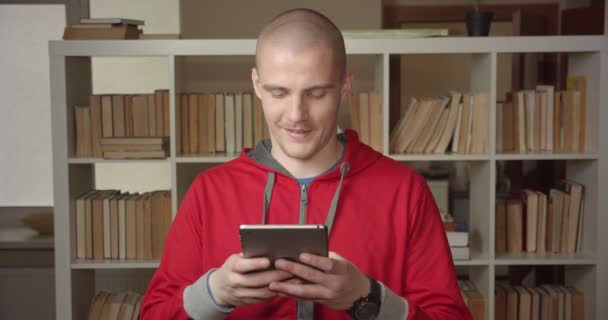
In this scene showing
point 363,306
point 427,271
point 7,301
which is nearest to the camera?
point 363,306

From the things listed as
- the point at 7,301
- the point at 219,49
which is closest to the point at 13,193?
the point at 7,301

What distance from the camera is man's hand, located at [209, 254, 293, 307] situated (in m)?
1.44

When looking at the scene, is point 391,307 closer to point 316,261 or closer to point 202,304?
point 316,261

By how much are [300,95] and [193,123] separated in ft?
5.99

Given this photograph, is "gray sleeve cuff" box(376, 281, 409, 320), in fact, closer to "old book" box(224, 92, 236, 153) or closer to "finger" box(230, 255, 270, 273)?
"finger" box(230, 255, 270, 273)

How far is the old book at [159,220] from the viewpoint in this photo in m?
3.35

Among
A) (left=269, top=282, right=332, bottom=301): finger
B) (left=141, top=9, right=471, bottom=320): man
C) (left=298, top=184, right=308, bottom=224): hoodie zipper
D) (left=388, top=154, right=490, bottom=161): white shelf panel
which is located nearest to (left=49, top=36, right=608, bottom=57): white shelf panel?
(left=388, top=154, right=490, bottom=161): white shelf panel

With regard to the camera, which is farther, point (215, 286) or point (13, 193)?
point (13, 193)

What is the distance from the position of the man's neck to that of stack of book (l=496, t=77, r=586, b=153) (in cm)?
177

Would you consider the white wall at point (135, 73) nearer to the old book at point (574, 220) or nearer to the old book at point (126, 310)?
the old book at point (126, 310)

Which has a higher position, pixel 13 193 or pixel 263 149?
pixel 263 149

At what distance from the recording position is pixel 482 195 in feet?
11.1

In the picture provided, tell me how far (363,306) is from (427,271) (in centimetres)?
23

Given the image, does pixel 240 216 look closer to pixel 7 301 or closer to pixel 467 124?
pixel 467 124
